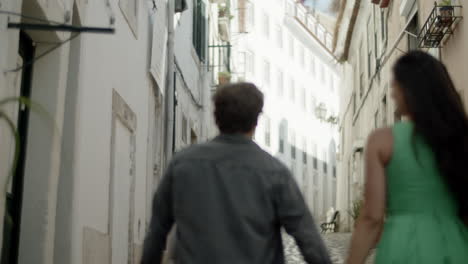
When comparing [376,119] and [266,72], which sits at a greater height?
[376,119]

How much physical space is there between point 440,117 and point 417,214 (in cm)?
36

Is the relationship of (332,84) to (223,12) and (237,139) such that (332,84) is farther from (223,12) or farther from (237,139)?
(237,139)

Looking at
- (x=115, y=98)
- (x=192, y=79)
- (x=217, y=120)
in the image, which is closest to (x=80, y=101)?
(x=115, y=98)

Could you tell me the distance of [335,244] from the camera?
16.2 m

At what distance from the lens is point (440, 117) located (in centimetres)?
303

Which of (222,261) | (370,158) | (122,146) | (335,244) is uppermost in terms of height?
(370,158)

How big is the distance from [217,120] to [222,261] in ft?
2.05

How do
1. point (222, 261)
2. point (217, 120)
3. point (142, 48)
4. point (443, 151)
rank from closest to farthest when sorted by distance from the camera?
1. point (443, 151)
2. point (222, 261)
3. point (217, 120)
4. point (142, 48)

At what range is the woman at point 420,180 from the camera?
2.89 m

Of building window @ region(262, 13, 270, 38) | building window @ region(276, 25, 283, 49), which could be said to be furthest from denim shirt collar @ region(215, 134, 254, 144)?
building window @ region(276, 25, 283, 49)

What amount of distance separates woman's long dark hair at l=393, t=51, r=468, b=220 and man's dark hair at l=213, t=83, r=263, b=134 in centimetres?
68

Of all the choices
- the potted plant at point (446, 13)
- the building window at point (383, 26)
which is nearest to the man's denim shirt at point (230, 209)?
the potted plant at point (446, 13)

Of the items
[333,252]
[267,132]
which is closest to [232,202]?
[333,252]

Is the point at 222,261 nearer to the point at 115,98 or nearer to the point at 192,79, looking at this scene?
the point at 115,98
